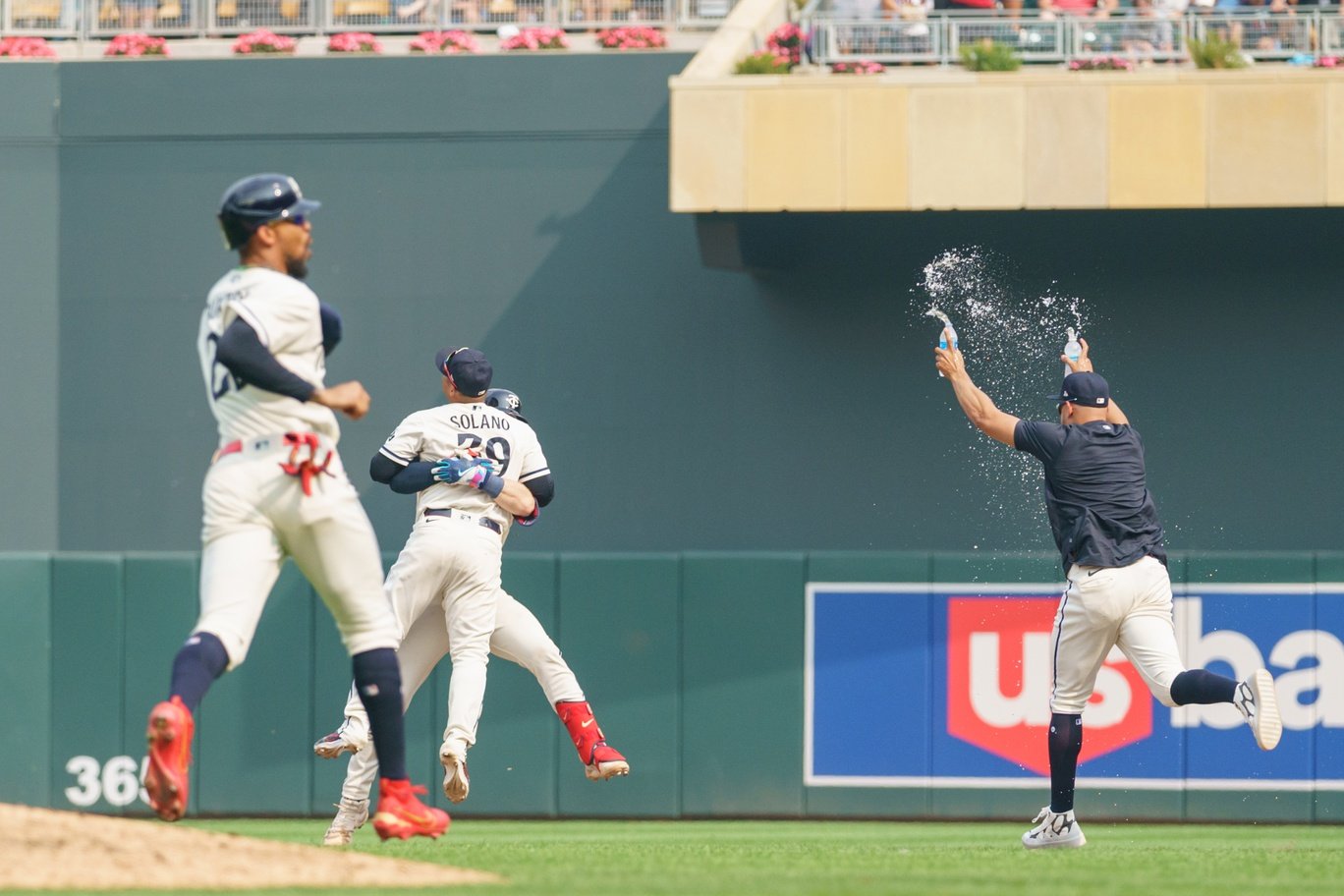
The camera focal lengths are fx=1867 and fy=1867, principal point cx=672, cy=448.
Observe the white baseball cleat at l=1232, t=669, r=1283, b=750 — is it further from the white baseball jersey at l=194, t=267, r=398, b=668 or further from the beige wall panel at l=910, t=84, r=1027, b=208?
the beige wall panel at l=910, t=84, r=1027, b=208

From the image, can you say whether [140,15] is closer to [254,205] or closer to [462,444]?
[462,444]

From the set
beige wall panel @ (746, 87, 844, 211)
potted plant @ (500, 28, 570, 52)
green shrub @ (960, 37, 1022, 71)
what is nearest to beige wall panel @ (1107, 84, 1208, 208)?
green shrub @ (960, 37, 1022, 71)

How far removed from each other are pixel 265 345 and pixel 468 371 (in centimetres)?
256

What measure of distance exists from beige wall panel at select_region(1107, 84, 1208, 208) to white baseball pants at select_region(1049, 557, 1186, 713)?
5.91 m

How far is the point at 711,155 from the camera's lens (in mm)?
12852

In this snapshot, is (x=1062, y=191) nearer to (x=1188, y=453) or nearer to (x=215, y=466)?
(x=1188, y=453)

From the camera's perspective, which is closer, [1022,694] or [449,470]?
[449,470]

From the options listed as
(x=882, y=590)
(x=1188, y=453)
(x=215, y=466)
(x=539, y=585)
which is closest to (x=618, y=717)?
(x=539, y=585)

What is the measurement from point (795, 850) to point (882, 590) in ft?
13.9

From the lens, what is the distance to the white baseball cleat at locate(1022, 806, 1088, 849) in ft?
24.0

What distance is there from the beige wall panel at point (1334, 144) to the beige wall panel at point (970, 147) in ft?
6.67

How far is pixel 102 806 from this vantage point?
37.6ft

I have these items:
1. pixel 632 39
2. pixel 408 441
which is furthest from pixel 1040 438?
pixel 632 39

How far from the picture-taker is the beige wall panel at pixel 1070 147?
41.9 ft
